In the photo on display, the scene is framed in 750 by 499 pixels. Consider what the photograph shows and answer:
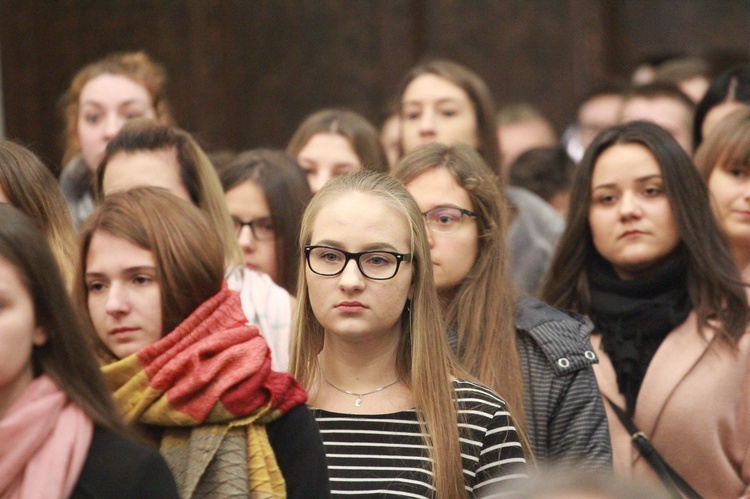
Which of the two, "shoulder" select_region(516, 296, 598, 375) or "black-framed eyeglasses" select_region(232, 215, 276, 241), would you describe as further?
"black-framed eyeglasses" select_region(232, 215, 276, 241)

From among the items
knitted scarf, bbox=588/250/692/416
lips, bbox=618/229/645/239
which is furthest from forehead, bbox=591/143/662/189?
knitted scarf, bbox=588/250/692/416

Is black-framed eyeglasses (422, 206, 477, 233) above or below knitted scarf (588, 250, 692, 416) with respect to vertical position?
above

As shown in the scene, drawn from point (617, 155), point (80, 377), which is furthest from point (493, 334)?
point (80, 377)

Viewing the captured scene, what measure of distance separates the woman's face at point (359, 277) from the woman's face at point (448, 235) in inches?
22.1

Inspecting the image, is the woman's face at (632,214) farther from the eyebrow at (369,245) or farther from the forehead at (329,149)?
the forehead at (329,149)

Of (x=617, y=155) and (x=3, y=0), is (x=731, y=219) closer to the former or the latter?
(x=617, y=155)

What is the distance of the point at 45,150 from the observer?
24.2ft

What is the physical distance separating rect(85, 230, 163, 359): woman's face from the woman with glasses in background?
1.32ft

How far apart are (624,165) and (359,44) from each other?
4.06m

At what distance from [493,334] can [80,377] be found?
1.48 meters

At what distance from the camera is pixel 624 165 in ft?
13.4

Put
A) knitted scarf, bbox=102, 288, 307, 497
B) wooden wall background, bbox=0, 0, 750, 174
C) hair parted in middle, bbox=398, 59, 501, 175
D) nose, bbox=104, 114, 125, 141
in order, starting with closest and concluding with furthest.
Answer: knitted scarf, bbox=102, 288, 307, 497 → nose, bbox=104, 114, 125, 141 → hair parted in middle, bbox=398, 59, 501, 175 → wooden wall background, bbox=0, 0, 750, 174

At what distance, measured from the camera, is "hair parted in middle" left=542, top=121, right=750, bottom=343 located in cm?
395

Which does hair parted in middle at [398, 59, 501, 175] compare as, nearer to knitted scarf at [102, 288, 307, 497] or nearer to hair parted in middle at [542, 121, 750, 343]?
hair parted in middle at [542, 121, 750, 343]
